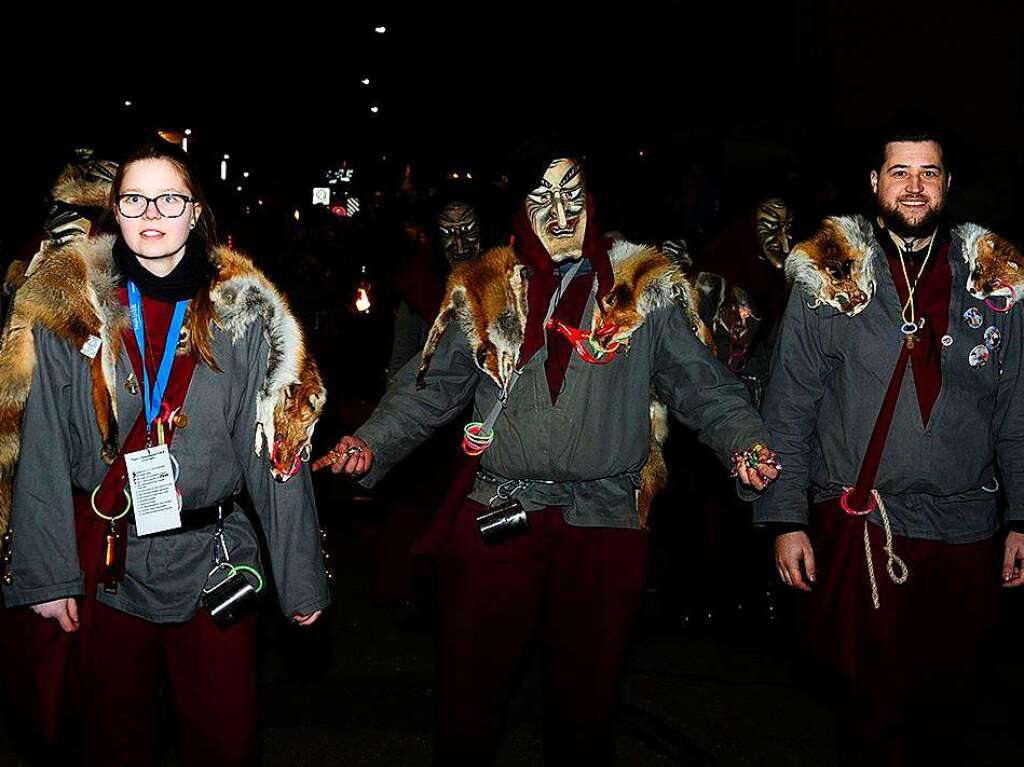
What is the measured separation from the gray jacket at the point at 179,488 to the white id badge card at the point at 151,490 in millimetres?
82

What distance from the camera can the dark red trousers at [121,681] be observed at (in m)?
3.61

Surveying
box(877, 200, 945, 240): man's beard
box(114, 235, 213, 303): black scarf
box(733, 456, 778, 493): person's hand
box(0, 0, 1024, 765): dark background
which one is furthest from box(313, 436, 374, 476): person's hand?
box(877, 200, 945, 240): man's beard

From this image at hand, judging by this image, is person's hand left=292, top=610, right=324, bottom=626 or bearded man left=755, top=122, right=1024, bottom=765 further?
bearded man left=755, top=122, right=1024, bottom=765

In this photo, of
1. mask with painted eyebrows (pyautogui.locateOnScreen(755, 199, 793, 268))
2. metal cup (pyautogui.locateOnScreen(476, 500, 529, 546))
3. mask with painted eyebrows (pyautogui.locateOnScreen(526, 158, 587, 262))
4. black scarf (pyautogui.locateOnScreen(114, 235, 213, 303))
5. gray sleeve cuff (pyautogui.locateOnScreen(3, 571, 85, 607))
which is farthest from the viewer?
mask with painted eyebrows (pyautogui.locateOnScreen(755, 199, 793, 268))

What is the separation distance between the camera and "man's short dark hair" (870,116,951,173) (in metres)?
4.40

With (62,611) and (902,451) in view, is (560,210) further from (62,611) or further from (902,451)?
(62,611)

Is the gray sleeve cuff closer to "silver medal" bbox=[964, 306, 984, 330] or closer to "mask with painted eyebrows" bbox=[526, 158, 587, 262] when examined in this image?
"mask with painted eyebrows" bbox=[526, 158, 587, 262]

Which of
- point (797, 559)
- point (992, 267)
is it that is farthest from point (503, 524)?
point (992, 267)

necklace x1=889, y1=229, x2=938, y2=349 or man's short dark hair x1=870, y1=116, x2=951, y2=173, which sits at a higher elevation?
man's short dark hair x1=870, y1=116, x2=951, y2=173

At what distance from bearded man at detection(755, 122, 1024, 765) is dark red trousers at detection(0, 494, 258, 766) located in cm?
186

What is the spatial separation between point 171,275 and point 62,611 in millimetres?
1008

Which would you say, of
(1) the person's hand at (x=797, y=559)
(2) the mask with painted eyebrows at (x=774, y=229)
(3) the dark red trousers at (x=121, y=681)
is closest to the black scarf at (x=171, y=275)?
(3) the dark red trousers at (x=121, y=681)

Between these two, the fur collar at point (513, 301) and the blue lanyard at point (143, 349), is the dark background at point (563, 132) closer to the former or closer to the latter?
the fur collar at point (513, 301)

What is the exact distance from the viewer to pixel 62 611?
3555 mm
